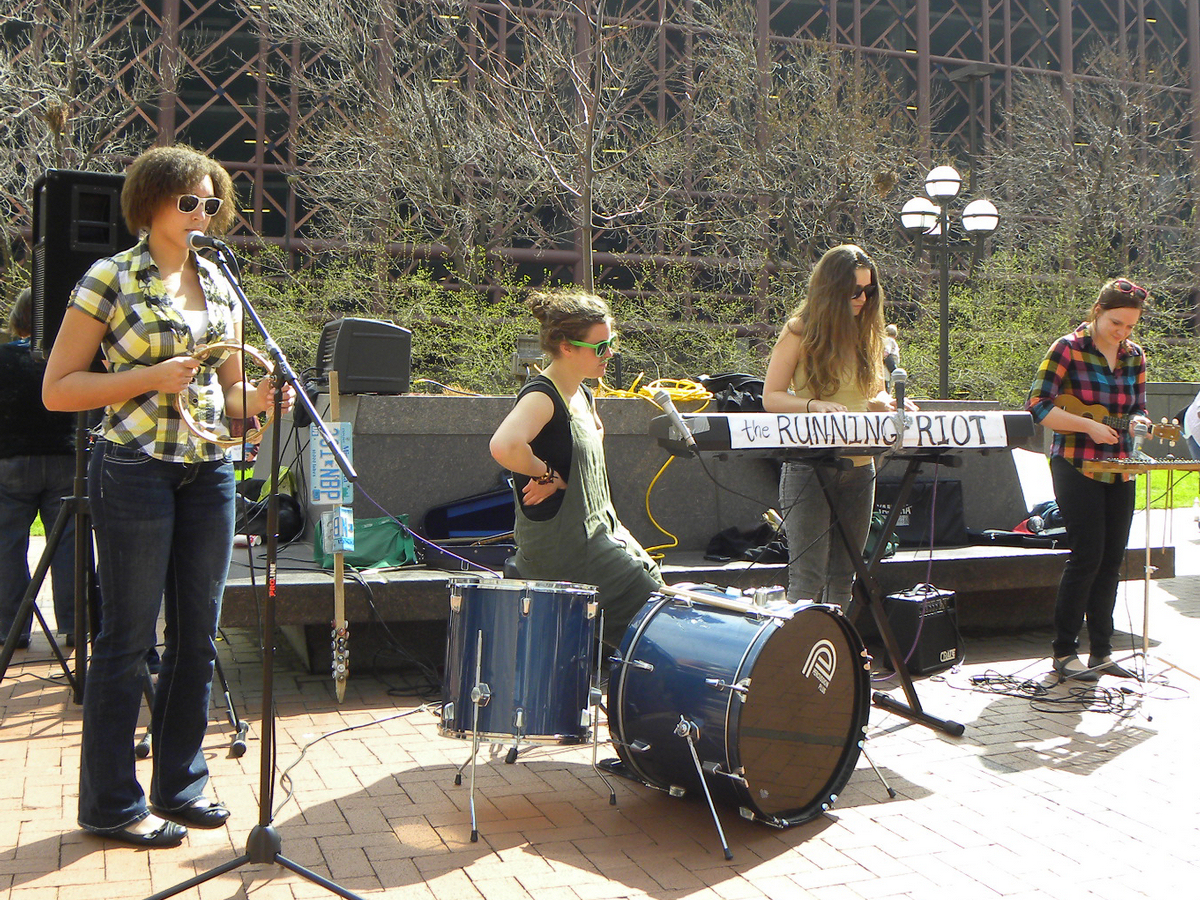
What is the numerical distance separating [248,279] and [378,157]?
146 inches

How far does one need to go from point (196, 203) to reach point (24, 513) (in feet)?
12.6

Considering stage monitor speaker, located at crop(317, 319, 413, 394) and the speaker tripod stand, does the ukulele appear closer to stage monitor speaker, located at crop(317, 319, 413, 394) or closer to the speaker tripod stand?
stage monitor speaker, located at crop(317, 319, 413, 394)

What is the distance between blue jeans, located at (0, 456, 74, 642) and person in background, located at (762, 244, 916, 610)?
13.5 ft

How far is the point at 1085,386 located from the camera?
19.0 feet

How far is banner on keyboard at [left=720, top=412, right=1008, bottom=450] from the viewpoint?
429 centimetres

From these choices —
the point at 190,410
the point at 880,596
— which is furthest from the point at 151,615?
the point at 880,596

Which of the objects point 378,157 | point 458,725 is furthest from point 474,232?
point 458,725

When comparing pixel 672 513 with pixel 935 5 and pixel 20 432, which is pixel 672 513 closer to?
pixel 20 432

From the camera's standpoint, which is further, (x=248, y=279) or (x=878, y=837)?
(x=248, y=279)

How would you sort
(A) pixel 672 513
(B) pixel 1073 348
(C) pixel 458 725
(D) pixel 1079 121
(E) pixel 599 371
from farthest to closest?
(D) pixel 1079 121 < (A) pixel 672 513 < (B) pixel 1073 348 < (E) pixel 599 371 < (C) pixel 458 725

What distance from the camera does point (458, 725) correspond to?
378cm

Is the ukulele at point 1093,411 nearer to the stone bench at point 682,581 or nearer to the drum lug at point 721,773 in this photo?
the stone bench at point 682,581

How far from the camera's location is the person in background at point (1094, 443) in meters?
5.71

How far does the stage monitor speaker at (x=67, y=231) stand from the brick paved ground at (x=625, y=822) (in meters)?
1.92
